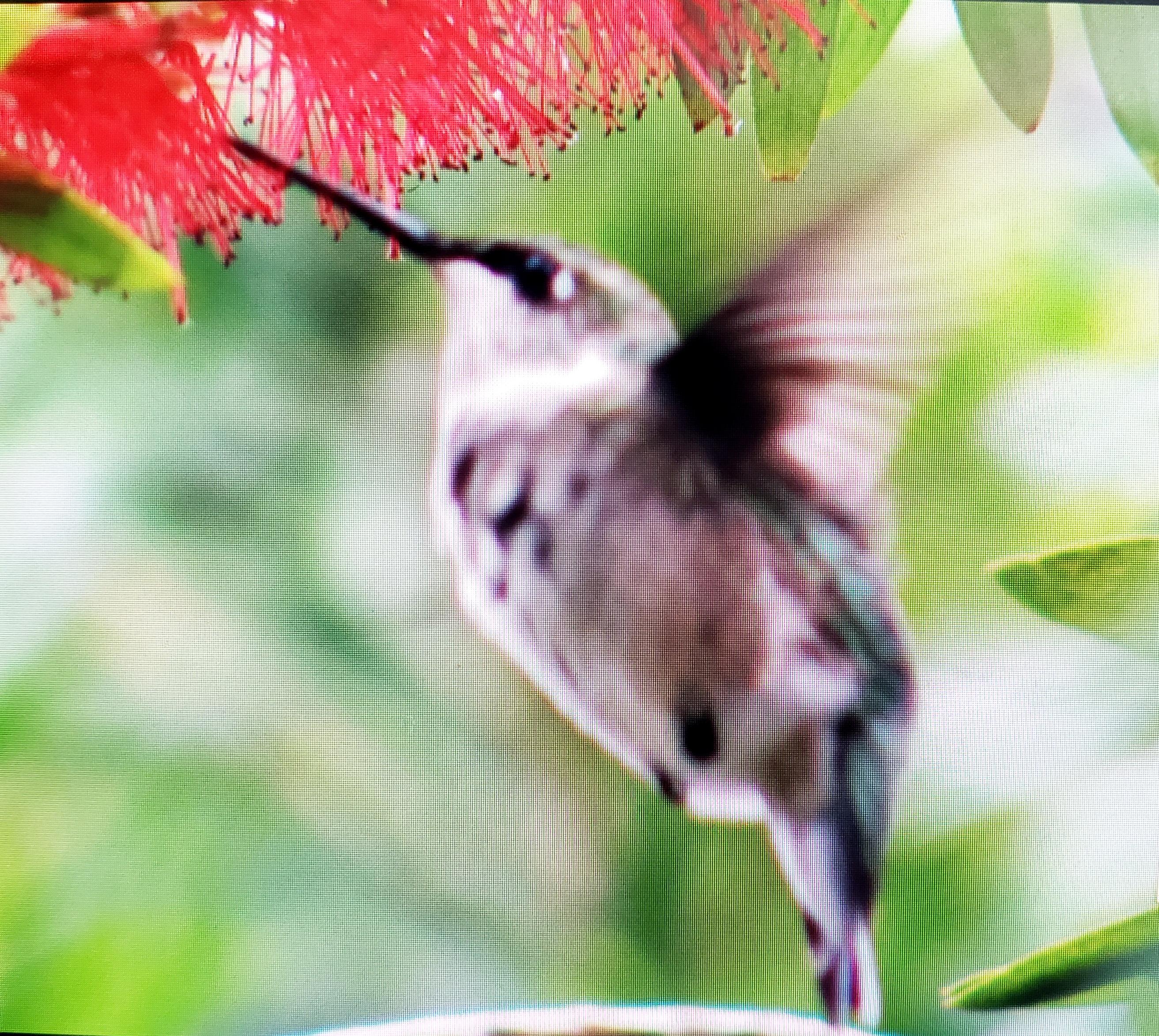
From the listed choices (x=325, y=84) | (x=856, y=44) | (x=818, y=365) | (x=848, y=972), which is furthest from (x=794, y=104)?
(x=848, y=972)

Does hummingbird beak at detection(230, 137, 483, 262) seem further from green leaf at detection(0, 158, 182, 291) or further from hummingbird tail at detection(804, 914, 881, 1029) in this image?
hummingbird tail at detection(804, 914, 881, 1029)

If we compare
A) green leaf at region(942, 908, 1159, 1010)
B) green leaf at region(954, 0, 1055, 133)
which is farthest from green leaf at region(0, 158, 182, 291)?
green leaf at region(942, 908, 1159, 1010)

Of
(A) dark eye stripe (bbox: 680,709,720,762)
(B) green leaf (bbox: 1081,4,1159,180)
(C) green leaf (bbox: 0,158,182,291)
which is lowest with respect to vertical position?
(A) dark eye stripe (bbox: 680,709,720,762)

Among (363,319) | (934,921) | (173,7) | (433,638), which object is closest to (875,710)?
(934,921)

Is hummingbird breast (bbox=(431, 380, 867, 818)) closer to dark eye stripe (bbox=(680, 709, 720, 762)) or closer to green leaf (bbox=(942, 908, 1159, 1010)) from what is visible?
dark eye stripe (bbox=(680, 709, 720, 762))

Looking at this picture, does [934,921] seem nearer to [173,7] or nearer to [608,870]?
[608,870]

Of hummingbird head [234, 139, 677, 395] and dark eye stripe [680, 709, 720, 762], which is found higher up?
hummingbird head [234, 139, 677, 395]

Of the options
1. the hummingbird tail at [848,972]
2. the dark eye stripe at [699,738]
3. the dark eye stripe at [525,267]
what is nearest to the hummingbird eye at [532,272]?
the dark eye stripe at [525,267]
